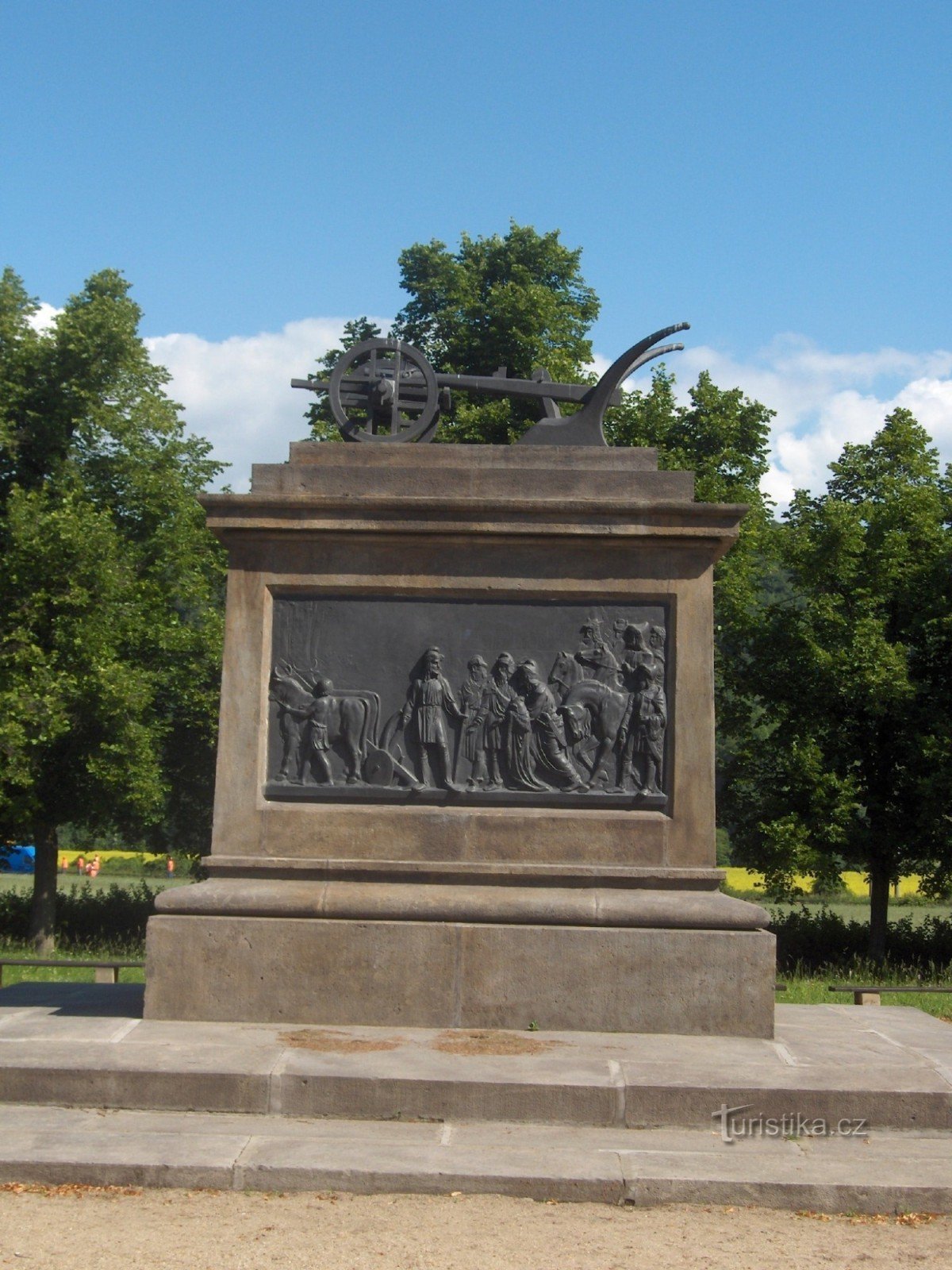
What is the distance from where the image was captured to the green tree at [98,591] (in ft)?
88.7

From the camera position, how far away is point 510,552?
10.3m

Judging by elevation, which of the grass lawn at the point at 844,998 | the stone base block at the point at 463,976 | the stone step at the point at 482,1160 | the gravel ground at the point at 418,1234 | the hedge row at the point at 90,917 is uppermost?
the stone base block at the point at 463,976

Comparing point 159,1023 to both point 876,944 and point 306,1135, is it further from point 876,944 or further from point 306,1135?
point 876,944

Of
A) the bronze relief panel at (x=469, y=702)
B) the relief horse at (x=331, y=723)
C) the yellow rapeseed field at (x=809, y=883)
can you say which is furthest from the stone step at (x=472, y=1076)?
the yellow rapeseed field at (x=809, y=883)

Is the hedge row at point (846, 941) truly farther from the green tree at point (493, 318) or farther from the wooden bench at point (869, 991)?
the wooden bench at point (869, 991)

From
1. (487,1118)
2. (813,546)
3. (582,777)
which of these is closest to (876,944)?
(813,546)

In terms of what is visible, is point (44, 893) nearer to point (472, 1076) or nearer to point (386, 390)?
point (386, 390)

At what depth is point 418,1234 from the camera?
637cm

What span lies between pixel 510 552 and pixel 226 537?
2.08 meters

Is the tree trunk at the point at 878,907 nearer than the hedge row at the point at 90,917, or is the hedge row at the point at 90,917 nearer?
the tree trunk at the point at 878,907

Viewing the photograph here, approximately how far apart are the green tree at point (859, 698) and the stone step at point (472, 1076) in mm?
18656

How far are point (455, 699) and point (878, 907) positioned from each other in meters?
20.8

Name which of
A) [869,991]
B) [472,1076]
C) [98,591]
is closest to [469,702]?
[472,1076]

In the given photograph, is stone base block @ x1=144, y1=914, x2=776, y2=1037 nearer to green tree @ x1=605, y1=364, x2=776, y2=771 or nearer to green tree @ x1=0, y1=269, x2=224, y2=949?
green tree @ x1=0, y1=269, x2=224, y2=949
